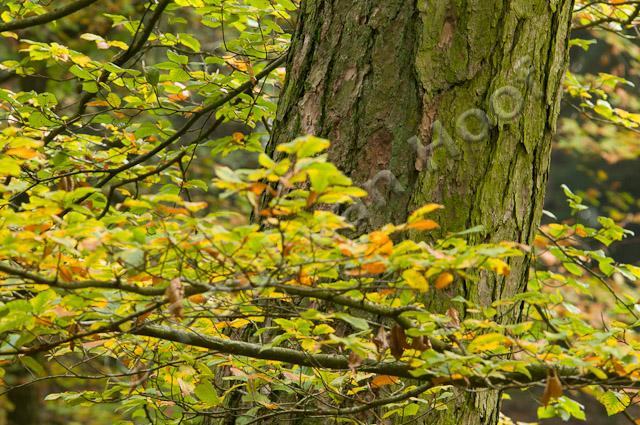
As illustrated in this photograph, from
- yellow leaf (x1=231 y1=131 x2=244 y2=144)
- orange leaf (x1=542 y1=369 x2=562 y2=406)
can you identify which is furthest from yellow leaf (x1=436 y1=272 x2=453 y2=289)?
yellow leaf (x1=231 y1=131 x2=244 y2=144)

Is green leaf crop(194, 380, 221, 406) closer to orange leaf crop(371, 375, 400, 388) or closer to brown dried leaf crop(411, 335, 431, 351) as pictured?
orange leaf crop(371, 375, 400, 388)

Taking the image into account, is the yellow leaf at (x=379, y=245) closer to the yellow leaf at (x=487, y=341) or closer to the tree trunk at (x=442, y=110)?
the yellow leaf at (x=487, y=341)

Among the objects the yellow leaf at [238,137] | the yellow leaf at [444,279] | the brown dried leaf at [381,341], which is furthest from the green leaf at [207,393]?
the yellow leaf at [238,137]

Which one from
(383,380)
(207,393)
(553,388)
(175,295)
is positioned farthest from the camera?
(207,393)

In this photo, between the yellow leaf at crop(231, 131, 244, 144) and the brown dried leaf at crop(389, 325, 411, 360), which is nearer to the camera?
the brown dried leaf at crop(389, 325, 411, 360)

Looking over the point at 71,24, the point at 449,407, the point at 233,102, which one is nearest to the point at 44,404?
the point at 71,24

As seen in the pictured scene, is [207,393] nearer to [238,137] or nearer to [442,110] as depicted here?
[442,110]

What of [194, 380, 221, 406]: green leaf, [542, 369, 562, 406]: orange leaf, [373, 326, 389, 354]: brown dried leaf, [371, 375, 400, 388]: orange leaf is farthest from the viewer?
[194, 380, 221, 406]: green leaf

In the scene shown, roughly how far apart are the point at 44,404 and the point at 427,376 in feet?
31.7

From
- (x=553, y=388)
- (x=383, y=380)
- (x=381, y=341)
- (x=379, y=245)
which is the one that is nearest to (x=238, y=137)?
(x=383, y=380)

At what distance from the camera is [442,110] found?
6.23 feet

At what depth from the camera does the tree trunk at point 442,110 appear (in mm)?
1889

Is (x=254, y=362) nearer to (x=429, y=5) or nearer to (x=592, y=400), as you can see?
(x=429, y=5)

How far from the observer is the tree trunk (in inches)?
74.4
